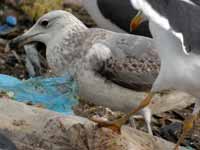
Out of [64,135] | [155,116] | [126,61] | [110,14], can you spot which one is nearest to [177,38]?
[64,135]

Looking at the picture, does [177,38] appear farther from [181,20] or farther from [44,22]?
[44,22]

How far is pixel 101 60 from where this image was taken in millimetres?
5062

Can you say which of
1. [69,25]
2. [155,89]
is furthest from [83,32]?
[155,89]

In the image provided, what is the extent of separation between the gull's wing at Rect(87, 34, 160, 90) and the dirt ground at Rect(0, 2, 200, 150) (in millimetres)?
531

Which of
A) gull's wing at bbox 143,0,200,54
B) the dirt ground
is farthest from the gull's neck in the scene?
gull's wing at bbox 143,0,200,54

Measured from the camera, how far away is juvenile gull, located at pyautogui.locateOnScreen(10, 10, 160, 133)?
5.02 metres

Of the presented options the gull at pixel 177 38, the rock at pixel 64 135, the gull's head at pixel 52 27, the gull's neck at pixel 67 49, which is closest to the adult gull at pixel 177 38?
the gull at pixel 177 38

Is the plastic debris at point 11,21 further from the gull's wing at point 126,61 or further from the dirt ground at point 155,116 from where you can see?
the gull's wing at point 126,61

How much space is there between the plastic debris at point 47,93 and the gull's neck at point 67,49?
8 cm

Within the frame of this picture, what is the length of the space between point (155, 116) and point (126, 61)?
1017 mm

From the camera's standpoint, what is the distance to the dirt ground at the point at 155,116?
18.4 ft

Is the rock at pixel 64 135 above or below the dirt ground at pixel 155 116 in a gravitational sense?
above

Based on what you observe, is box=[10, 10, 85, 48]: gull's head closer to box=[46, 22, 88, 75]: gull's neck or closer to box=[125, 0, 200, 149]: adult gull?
box=[46, 22, 88, 75]: gull's neck

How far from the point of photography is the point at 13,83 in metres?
5.29
